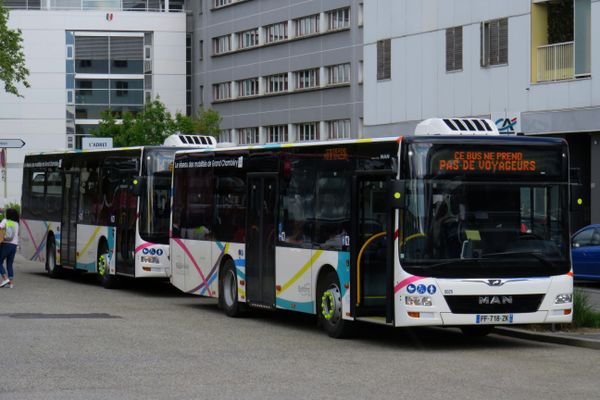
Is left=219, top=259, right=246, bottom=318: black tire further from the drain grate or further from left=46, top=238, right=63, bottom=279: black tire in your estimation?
left=46, top=238, right=63, bottom=279: black tire

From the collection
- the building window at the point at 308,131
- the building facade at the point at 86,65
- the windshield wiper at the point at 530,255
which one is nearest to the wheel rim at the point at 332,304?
the windshield wiper at the point at 530,255

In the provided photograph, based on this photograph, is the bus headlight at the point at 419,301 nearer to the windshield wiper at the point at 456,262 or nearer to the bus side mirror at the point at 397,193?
the windshield wiper at the point at 456,262

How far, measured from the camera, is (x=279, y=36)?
75500mm

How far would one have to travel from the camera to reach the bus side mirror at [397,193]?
16125 mm

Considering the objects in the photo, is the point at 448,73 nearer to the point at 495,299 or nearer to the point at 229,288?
the point at 229,288

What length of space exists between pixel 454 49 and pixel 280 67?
3447 centimetres

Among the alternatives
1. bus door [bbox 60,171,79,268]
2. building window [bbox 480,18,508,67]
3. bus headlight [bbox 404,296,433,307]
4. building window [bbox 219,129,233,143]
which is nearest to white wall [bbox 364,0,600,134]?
building window [bbox 480,18,508,67]

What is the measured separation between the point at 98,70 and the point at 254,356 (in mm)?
80476

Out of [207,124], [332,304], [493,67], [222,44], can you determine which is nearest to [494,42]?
[493,67]

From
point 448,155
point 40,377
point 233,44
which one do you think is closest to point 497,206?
point 448,155

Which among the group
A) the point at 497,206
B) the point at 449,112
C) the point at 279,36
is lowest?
the point at 497,206

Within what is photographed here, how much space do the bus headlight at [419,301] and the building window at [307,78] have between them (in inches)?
2209

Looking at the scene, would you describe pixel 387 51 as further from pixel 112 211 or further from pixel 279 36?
pixel 279 36

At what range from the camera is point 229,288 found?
21859 mm
